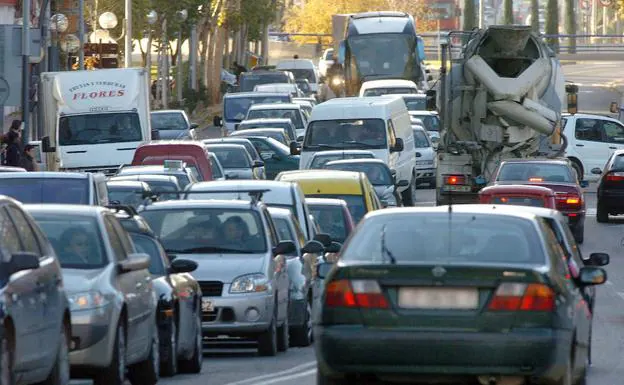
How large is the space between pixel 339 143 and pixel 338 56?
28597 mm

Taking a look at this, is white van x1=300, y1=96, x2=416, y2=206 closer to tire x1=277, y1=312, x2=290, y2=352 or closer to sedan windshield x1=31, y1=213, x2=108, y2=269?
tire x1=277, y1=312, x2=290, y2=352

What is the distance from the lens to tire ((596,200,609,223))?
3850cm

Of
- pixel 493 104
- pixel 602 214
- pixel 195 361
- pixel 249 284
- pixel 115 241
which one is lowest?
pixel 602 214

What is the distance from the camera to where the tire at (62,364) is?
12.3 meters

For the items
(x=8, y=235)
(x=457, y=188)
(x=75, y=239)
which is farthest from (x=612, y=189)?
(x=8, y=235)

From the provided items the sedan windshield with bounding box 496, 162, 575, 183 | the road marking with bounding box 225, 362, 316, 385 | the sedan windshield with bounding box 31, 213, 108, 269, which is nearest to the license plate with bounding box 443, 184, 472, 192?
the sedan windshield with bounding box 496, 162, 575, 183

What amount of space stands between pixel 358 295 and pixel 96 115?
91.9 feet

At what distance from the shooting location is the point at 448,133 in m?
38.5

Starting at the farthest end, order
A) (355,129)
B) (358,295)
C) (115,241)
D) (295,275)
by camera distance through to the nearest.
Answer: (355,129) → (295,275) → (115,241) → (358,295)

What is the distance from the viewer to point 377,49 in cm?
6619

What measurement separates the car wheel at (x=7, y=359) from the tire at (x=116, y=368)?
233 centimetres

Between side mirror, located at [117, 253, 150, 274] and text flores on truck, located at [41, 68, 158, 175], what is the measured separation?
2453cm

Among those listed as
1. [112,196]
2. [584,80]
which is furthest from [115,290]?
[584,80]

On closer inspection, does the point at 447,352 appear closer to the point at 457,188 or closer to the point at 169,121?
the point at 457,188
